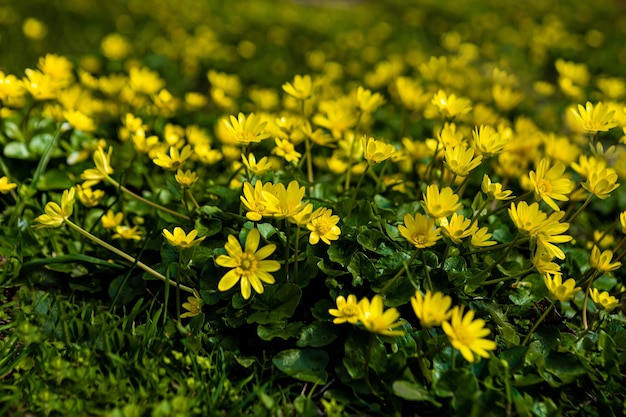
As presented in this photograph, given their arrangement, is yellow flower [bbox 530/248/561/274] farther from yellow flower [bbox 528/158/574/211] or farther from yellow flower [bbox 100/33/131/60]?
yellow flower [bbox 100/33/131/60]

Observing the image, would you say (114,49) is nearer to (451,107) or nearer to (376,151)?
(451,107)

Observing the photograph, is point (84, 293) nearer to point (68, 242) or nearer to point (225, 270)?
point (68, 242)

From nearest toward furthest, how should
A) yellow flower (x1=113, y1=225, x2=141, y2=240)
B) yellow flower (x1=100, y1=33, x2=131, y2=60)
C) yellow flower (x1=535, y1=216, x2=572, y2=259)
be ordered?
yellow flower (x1=535, y1=216, x2=572, y2=259), yellow flower (x1=113, y1=225, x2=141, y2=240), yellow flower (x1=100, y1=33, x2=131, y2=60)

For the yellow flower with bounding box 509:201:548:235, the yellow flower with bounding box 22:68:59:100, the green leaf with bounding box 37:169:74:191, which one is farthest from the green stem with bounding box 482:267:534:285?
the yellow flower with bounding box 22:68:59:100

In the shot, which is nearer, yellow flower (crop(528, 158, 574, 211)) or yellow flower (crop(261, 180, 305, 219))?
yellow flower (crop(261, 180, 305, 219))

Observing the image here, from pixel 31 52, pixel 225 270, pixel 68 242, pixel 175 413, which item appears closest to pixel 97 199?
pixel 68 242

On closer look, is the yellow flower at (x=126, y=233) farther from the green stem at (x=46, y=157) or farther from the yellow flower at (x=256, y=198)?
the yellow flower at (x=256, y=198)
